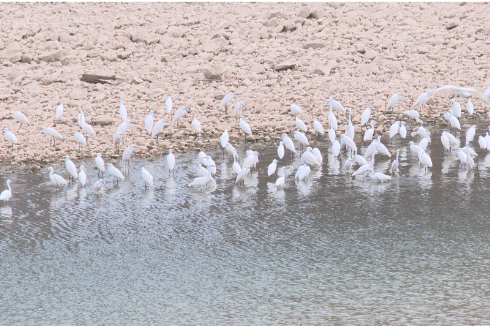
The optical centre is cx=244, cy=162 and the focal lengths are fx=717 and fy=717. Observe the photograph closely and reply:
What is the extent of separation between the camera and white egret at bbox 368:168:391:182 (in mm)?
14133

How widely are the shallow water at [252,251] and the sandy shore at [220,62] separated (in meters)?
3.60

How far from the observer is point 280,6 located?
27141 mm

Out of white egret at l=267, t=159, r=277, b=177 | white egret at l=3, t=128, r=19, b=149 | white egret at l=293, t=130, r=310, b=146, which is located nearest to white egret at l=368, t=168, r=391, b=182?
white egret at l=267, t=159, r=277, b=177

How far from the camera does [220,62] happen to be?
22969 mm

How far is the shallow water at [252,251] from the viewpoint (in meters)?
9.25

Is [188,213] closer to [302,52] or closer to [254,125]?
[254,125]

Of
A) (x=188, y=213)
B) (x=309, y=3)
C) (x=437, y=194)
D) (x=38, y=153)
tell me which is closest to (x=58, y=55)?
(x=38, y=153)

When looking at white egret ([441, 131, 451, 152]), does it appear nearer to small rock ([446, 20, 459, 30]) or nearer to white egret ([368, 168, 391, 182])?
white egret ([368, 168, 391, 182])

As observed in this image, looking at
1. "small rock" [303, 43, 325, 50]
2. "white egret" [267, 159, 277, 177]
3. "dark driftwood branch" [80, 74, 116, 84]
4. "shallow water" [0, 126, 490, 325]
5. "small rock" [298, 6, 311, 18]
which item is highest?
"small rock" [298, 6, 311, 18]

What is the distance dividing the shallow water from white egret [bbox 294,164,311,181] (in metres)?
0.18

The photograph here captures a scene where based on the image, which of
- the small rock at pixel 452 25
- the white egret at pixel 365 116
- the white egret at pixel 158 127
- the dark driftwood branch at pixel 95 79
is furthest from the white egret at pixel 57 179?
the small rock at pixel 452 25

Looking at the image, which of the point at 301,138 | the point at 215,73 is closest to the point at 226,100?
the point at 215,73

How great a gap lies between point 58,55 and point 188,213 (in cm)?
1229

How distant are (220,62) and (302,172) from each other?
31.1ft
